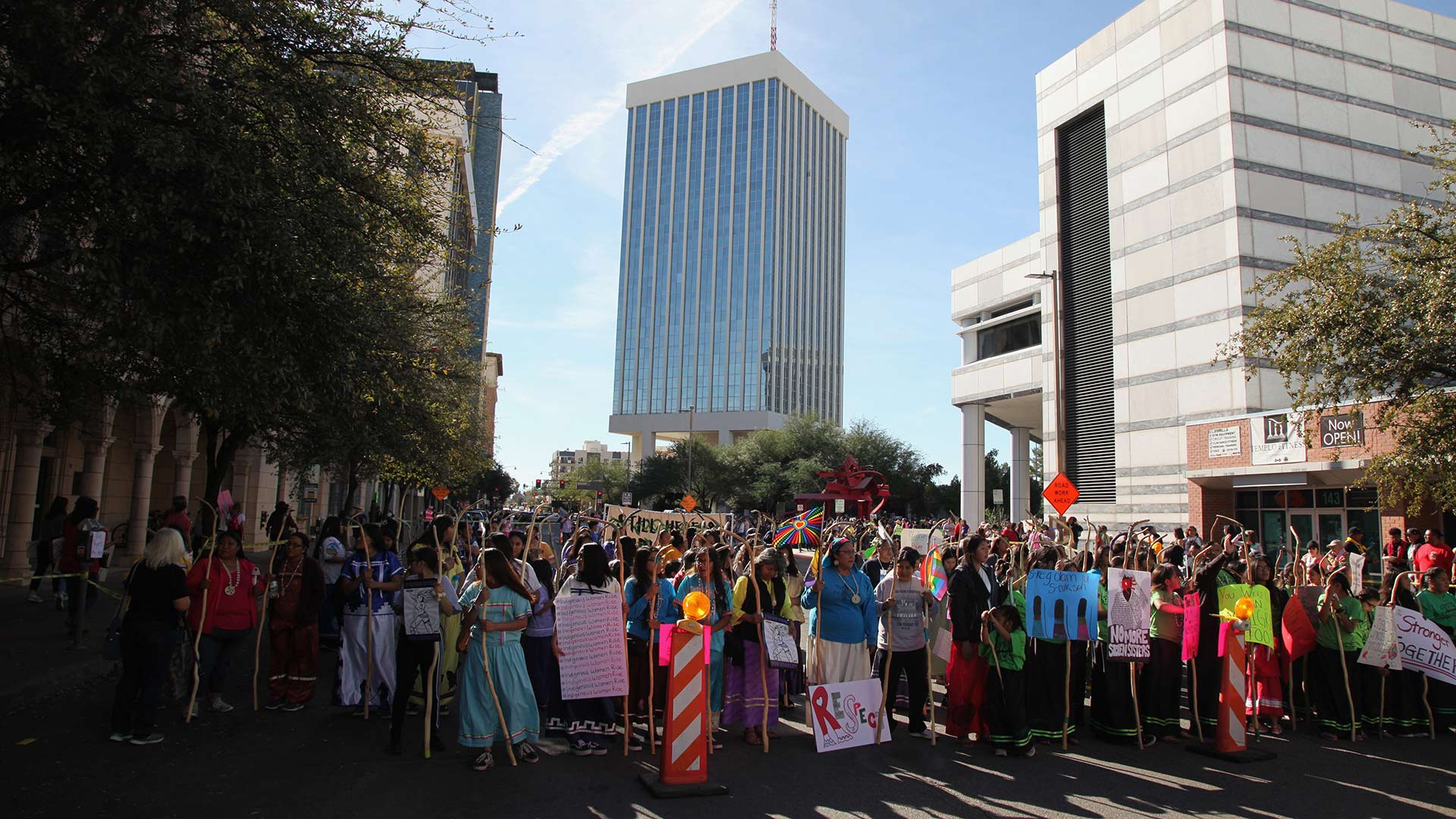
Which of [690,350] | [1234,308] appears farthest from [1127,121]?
[690,350]

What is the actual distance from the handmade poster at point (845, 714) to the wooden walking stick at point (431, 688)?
2571 mm

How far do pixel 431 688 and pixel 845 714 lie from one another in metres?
3.47

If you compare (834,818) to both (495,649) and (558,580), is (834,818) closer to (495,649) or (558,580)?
(495,649)

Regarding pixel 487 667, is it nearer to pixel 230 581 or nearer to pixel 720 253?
pixel 230 581

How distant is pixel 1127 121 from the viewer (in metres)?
29.6

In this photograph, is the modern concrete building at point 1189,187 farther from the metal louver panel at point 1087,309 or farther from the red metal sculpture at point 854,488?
the red metal sculpture at point 854,488

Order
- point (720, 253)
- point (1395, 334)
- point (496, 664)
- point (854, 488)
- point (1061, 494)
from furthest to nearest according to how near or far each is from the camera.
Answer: point (720, 253)
point (854, 488)
point (1061, 494)
point (1395, 334)
point (496, 664)

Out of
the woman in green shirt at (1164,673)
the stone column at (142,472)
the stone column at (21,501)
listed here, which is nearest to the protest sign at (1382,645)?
the woman in green shirt at (1164,673)

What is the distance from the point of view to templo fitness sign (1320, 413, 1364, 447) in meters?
19.7

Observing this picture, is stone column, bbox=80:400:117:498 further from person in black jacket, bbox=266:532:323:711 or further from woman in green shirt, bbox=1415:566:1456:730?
woman in green shirt, bbox=1415:566:1456:730

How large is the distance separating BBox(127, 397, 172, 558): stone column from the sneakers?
62.6ft

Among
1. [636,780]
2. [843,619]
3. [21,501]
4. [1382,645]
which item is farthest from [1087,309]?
[21,501]

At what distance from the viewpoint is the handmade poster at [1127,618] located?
7.93m

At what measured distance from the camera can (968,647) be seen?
788 cm
